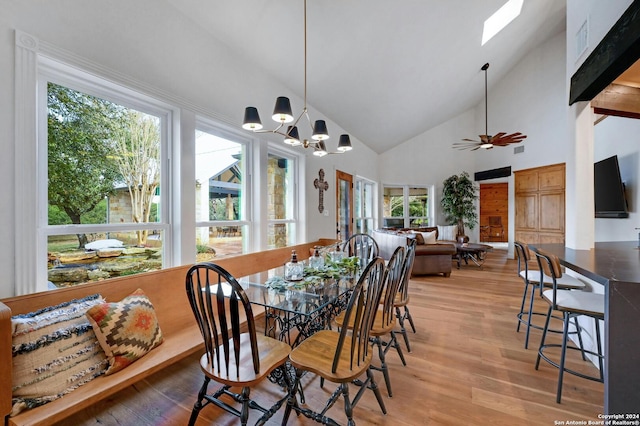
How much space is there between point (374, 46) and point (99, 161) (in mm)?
3337

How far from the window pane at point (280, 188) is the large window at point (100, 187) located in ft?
5.17

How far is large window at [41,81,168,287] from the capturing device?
5.78ft

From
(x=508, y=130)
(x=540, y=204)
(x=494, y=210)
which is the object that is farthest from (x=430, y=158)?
(x=540, y=204)

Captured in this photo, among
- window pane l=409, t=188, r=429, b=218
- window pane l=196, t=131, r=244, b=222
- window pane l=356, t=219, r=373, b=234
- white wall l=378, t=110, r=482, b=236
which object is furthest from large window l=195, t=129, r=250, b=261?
window pane l=409, t=188, r=429, b=218

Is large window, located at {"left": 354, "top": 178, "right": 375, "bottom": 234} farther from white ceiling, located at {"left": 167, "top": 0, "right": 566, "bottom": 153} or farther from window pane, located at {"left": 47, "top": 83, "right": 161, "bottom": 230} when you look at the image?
window pane, located at {"left": 47, "top": 83, "right": 161, "bottom": 230}

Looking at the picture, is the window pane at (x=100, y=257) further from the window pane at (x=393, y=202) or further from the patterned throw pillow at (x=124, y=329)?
the window pane at (x=393, y=202)

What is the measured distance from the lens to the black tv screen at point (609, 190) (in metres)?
3.29

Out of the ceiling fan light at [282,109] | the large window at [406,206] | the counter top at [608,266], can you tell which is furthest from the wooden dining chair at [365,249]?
the large window at [406,206]

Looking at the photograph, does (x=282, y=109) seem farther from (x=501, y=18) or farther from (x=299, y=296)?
(x=501, y=18)

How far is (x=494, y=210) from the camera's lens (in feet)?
25.0

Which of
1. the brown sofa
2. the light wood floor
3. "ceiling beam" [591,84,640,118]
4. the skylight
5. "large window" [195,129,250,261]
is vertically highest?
the skylight

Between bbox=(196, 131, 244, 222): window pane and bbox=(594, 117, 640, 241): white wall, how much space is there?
186 inches

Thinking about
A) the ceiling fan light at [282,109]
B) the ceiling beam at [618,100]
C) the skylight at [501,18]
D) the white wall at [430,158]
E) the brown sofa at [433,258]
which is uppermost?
the skylight at [501,18]

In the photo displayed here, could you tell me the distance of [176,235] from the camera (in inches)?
94.6
